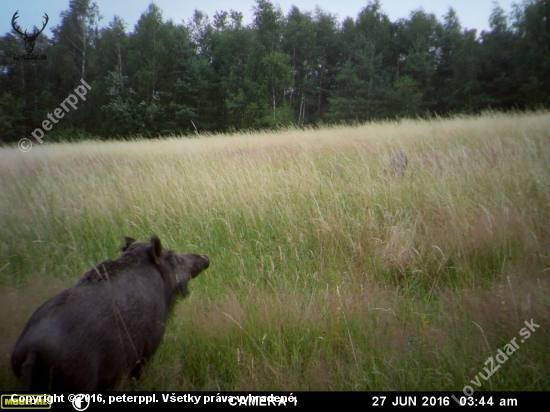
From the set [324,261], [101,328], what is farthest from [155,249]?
[324,261]

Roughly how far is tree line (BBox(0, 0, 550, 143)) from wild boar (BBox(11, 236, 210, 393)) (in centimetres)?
920

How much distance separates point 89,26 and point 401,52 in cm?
1642

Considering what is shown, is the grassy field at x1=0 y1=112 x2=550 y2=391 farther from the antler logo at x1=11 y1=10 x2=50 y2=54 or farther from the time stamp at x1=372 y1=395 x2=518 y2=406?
the antler logo at x1=11 y1=10 x2=50 y2=54

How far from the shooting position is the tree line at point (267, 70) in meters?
12.8

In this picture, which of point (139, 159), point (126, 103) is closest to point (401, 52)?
point (126, 103)

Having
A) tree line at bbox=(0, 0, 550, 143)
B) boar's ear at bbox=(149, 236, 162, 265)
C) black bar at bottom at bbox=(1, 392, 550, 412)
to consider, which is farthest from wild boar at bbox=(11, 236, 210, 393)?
tree line at bbox=(0, 0, 550, 143)

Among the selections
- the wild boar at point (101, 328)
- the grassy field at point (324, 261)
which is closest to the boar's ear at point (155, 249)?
the wild boar at point (101, 328)

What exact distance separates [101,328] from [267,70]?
2494cm

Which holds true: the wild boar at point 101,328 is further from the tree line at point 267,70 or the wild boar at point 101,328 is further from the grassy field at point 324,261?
the tree line at point 267,70

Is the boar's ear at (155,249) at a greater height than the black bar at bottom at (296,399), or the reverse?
the boar's ear at (155,249)

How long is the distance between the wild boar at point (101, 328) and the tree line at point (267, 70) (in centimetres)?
920

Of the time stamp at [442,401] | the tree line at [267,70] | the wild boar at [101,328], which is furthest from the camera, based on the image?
the tree line at [267,70]

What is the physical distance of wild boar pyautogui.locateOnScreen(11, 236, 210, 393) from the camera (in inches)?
74.5

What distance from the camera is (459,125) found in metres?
11.6
